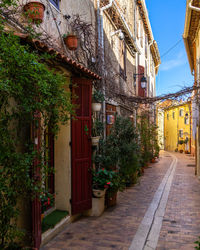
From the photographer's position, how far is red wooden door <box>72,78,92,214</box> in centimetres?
544

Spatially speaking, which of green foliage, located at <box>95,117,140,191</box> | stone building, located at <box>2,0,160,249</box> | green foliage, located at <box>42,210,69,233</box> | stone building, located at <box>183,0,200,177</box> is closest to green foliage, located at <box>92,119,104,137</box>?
green foliage, located at <box>95,117,140,191</box>

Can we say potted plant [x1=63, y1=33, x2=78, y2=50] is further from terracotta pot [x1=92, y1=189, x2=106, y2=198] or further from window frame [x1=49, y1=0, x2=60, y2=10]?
terracotta pot [x1=92, y1=189, x2=106, y2=198]

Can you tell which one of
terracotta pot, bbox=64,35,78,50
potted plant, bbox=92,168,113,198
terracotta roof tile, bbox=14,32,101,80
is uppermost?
terracotta pot, bbox=64,35,78,50

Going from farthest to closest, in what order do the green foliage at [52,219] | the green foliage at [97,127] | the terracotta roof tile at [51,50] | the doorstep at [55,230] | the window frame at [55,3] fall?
the green foliage at [97,127] → the window frame at [55,3] → the green foliage at [52,219] → the doorstep at [55,230] → the terracotta roof tile at [51,50]

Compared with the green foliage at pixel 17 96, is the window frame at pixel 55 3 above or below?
above

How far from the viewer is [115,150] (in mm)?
6695

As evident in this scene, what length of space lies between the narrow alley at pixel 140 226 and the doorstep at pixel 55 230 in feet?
0.26

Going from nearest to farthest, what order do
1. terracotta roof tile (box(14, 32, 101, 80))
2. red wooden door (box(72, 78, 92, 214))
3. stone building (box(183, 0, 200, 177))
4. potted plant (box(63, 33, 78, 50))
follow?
terracotta roof tile (box(14, 32, 101, 80)), red wooden door (box(72, 78, 92, 214)), potted plant (box(63, 33, 78, 50)), stone building (box(183, 0, 200, 177))

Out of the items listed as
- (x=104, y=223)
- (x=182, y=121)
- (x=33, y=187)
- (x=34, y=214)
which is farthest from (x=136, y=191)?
(x=182, y=121)

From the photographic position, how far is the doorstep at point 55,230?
4.39 metres

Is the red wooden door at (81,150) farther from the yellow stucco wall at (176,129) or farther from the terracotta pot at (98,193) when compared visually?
the yellow stucco wall at (176,129)

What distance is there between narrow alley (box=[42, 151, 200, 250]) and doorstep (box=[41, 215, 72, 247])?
79mm

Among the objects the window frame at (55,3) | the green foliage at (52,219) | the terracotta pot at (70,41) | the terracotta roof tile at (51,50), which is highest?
the window frame at (55,3)

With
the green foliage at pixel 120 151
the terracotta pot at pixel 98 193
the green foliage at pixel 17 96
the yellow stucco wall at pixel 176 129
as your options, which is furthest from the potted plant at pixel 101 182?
the yellow stucco wall at pixel 176 129
